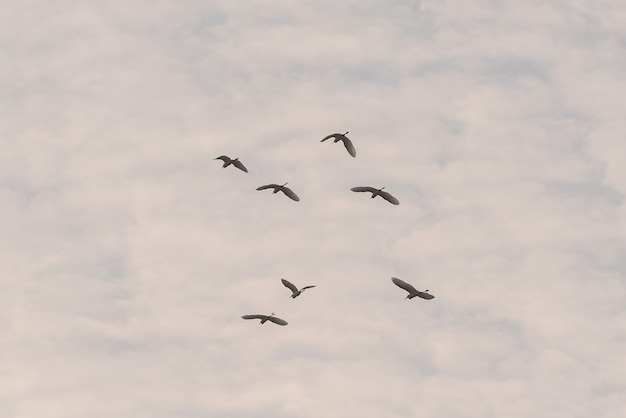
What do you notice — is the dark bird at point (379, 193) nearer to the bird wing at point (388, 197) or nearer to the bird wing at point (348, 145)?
the bird wing at point (388, 197)

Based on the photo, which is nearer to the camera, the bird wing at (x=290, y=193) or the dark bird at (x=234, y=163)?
the bird wing at (x=290, y=193)

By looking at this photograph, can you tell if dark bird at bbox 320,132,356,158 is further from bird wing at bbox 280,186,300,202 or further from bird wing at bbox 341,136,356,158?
bird wing at bbox 280,186,300,202

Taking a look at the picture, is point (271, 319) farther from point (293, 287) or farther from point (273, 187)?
point (273, 187)

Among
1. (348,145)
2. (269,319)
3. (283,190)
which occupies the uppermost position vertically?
(348,145)

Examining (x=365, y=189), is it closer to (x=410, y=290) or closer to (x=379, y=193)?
(x=379, y=193)

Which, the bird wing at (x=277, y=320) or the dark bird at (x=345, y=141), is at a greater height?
the dark bird at (x=345, y=141)

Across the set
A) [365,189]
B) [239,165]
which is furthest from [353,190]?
[239,165]

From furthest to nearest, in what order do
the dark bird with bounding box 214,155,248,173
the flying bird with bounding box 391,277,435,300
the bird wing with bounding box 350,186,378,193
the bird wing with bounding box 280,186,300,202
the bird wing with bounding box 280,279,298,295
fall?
the dark bird with bounding box 214,155,248,173
the bird wing with bounding box 280,279,298,295
the bird wing with bounding box 280,186,300,202
the bird wing with bounding box 350,186,378,193
the flying bird with bounding box 391,277,435,300

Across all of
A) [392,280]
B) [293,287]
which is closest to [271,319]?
[293,287]

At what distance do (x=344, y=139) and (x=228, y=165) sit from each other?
A: 56.3 ft

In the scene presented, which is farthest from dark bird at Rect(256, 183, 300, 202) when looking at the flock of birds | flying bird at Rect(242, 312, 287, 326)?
flying bird at Rect(242, 312, 287, 326)

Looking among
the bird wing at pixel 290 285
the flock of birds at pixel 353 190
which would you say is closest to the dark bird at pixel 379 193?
the flock of birds at pixel 353 190

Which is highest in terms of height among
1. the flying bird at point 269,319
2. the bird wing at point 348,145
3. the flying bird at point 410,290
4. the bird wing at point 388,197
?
the bird wing at point 348,145

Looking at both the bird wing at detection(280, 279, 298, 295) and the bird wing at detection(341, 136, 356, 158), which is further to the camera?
the bird wing at detection(280, 279, 298, 295)
